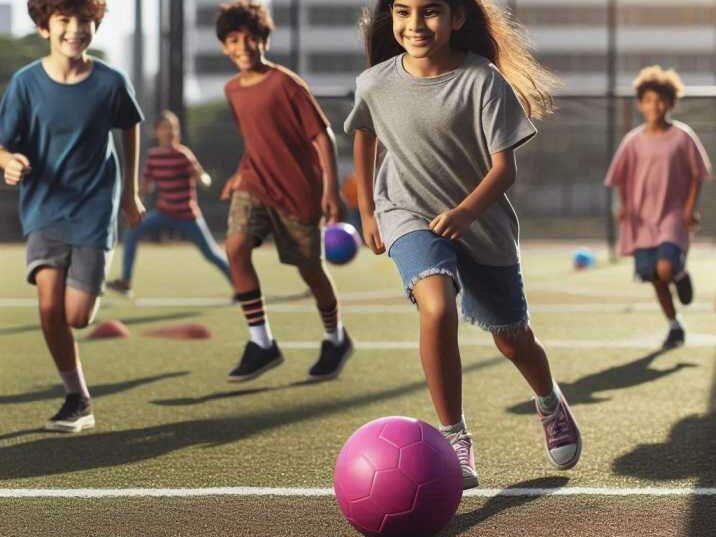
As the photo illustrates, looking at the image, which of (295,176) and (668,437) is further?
(295,176)

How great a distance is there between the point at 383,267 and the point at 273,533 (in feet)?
38.1

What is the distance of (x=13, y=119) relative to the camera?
197 inches

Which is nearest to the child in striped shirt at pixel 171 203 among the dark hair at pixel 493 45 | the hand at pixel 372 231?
the dark hair at pixel 493 45

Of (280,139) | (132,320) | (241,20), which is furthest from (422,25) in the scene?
(132,320)

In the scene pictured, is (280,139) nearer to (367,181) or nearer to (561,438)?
(367,181)

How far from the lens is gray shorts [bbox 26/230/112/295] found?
5.04 m

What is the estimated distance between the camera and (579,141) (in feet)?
120

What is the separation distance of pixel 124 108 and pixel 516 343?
1.87 m

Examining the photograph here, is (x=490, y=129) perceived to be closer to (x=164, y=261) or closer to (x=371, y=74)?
(x=371, y=74)

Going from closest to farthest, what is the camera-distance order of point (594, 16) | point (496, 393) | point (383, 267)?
point (496, 393)
point (383, 267)
point (594, 16)

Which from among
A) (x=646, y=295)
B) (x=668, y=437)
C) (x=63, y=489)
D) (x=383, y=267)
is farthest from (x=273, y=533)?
(x=383, y=267)

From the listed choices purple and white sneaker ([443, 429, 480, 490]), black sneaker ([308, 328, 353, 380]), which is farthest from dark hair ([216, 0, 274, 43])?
purple and white sneaker ([443, 429, 480, 490])

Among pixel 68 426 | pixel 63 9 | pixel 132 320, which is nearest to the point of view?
pixel 63 9

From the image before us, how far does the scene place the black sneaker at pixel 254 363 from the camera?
21.1ft
